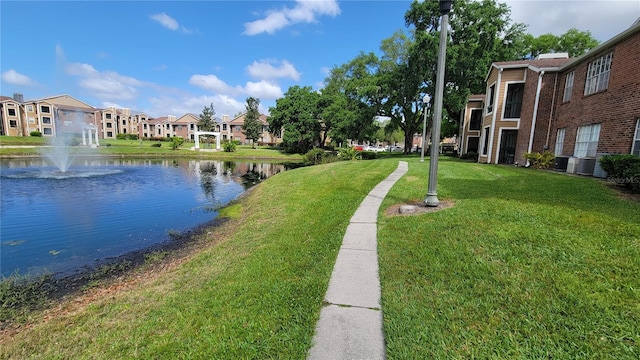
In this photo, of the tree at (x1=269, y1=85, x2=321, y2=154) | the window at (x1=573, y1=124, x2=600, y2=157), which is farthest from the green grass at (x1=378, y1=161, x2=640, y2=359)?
the tree at (x1=269, y1=85, x2=321, y2=154)

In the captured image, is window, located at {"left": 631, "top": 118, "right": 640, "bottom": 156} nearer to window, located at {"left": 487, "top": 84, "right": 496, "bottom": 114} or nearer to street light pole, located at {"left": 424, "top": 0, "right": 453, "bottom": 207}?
street light pole, located at {"left": 424, "top": 0, "right": 453, "bottom": 207}

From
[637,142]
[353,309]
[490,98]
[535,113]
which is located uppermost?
[490,98]

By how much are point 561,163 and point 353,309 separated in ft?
47.6

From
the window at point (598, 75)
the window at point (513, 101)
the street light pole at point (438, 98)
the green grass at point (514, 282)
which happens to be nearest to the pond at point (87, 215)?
the green grass at point (514, 282)

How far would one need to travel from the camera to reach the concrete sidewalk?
8.50ft

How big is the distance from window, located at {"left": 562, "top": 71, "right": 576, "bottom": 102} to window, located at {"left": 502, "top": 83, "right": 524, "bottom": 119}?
319 cm

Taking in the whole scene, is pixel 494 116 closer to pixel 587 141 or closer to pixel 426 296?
pixel 587 141

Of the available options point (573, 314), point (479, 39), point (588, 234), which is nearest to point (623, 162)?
point (588, 234)

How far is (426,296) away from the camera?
Result: 3264 millimetres

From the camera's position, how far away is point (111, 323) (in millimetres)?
3514

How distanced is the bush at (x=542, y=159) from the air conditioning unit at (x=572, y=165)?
183 centimetres

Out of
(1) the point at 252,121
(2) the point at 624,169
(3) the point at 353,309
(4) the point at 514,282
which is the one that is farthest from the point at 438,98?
(1) the point at 252,121

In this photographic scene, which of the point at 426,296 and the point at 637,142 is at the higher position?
the point at 637,142

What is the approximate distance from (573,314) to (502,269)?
3.02 ft
